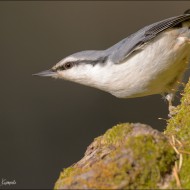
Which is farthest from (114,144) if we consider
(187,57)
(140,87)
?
(187,57)

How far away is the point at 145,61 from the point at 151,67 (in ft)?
0.17

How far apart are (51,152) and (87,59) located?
206 centimetres

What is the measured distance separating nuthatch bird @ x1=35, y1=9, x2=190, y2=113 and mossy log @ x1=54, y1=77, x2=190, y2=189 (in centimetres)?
108

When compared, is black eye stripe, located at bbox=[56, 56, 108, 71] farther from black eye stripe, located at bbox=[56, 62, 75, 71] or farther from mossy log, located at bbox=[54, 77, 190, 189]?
mossy log, located at bbox=[54, 77, 190, 189]

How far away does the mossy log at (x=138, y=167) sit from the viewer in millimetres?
2012

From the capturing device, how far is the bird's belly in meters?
3.32

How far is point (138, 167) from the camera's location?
2.03m

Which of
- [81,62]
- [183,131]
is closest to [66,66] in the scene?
[81,62]

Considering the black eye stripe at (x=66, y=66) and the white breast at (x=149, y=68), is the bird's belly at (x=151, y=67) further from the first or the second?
the black eye stripe at (x=66, y=66)

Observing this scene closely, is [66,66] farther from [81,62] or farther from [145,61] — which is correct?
[145,61]

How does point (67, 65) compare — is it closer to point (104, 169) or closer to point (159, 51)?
point (159, 51)

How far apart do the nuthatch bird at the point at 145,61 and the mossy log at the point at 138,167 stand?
1.08 metres

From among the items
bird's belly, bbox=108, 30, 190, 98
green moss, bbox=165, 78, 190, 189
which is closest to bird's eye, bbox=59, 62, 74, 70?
bird's belly, bbox=108, 30, 190, 98

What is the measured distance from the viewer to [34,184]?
5078mm
